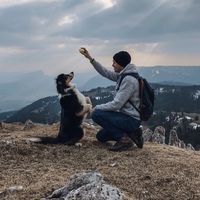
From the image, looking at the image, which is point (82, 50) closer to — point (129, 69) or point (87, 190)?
point (129, 69)

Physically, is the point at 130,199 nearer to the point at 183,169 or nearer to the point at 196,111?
the point at 183,169

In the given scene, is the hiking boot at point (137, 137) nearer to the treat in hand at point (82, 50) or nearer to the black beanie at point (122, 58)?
the black beanie at point (122, 58)

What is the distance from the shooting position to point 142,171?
1186 centimetres

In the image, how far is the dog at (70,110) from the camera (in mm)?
14734

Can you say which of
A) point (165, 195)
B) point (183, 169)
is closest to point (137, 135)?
point (183, 169)

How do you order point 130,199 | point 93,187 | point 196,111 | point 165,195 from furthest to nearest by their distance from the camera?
point 196,111 < point 165,195 < point 130,199 < point 93,187

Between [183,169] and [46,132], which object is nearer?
[183,169]

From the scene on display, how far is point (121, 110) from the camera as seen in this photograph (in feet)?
47.2

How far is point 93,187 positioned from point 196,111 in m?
192

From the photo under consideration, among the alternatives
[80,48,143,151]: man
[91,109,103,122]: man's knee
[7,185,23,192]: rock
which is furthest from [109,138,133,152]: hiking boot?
[7,185,23,192]: rock

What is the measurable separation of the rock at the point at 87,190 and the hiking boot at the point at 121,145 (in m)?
5.01

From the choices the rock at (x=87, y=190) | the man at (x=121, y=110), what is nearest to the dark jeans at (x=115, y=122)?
the man at (x=121, y=110)

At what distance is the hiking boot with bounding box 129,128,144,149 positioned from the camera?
14.5m

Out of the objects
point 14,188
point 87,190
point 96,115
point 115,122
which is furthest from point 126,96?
point 87,190
